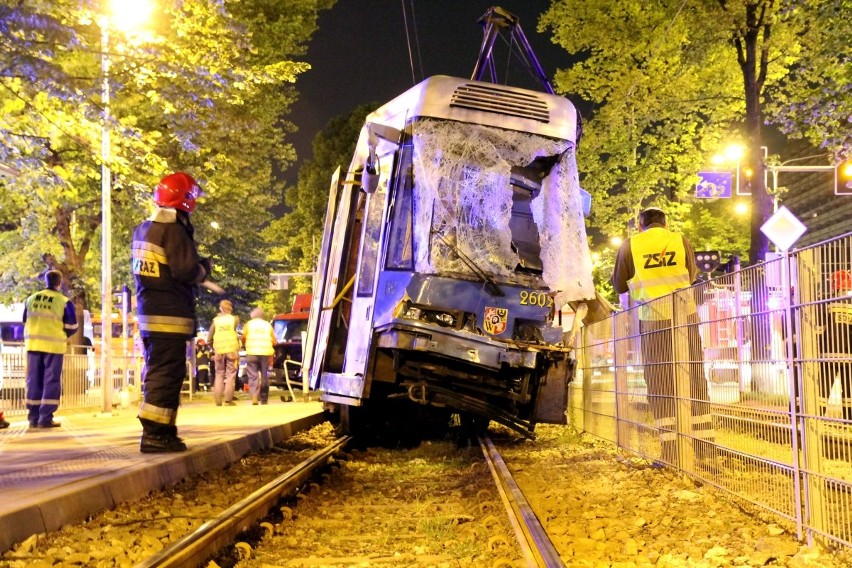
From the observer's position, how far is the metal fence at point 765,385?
14.2 ft

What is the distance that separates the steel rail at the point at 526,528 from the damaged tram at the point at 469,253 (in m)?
1.34

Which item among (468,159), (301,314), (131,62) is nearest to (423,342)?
(468,159)

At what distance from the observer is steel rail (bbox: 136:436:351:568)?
4.13 meters

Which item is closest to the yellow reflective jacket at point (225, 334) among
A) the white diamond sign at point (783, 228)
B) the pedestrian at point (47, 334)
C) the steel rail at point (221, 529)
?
the pedestrian at point (47, 334)

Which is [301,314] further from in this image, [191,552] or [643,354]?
[191,552]

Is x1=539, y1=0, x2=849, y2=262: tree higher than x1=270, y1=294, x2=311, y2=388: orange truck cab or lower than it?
higher

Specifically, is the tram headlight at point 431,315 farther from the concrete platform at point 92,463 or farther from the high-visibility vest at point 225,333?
the high-visibility vest at point 225,333

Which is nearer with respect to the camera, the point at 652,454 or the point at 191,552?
the point at 191,552

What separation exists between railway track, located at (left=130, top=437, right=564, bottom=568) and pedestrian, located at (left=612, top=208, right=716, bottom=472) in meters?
1.45

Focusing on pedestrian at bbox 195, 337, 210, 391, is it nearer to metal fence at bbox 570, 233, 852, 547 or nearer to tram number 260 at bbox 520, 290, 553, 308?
tram number 260 at bbox 520, 290, 553, 308

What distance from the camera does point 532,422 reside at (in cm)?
902

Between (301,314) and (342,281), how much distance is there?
15.9 meters

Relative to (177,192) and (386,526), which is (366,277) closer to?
(177,192)

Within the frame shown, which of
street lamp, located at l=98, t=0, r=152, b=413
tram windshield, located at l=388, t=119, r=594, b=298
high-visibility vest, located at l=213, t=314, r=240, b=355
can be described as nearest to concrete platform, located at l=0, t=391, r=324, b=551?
tram windshield, located at l=388, t=119, r=594, b=298
